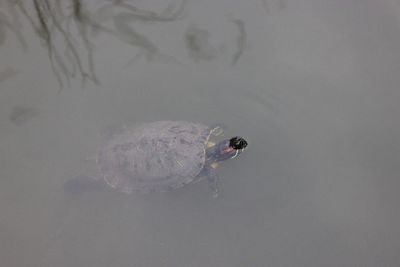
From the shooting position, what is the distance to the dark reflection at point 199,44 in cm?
315

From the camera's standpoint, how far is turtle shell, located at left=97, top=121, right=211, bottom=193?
2.50 metres

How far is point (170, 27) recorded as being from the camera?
10.7 ft

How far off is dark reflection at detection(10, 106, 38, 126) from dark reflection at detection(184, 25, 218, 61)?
113 centimetres

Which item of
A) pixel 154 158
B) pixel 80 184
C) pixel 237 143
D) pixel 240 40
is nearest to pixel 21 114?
pixel 80 184

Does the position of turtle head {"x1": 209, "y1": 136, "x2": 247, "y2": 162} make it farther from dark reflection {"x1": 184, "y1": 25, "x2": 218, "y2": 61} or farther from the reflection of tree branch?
the reflection of tree branch

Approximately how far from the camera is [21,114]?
2.90 m

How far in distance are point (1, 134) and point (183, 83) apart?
3.98ft

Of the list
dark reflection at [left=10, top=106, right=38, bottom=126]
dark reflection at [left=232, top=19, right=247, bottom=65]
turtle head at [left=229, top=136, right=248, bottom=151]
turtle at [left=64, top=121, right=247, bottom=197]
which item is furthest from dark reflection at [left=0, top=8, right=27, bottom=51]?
turtle head at [left=229, top=136, right=248, bottom=151]

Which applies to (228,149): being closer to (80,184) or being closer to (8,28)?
(80,184)

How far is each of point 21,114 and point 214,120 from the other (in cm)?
125

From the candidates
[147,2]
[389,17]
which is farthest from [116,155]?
[389,17]

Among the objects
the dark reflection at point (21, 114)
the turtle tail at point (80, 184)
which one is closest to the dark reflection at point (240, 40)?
the turtle tail at point (80, 184)

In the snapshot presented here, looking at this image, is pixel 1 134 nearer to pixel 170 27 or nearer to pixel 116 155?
pixel 116 155

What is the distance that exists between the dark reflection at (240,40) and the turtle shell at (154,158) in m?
0.78
